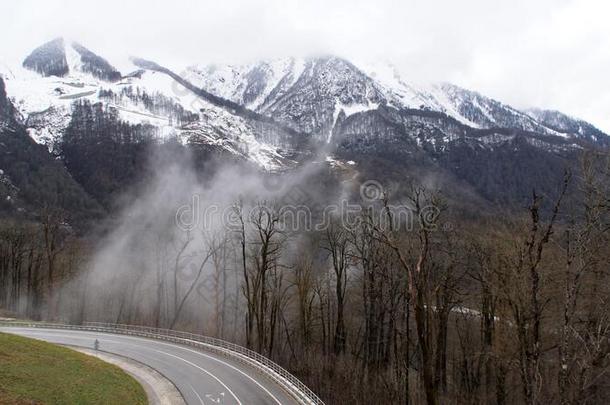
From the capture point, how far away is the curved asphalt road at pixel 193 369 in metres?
27.4

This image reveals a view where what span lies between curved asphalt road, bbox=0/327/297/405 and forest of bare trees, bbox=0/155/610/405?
3569mm

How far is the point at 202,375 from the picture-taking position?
31.9 meters

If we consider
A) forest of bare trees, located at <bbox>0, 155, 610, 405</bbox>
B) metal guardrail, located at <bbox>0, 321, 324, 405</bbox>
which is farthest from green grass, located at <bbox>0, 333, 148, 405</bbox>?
forest of bare trees, located at <bbox>0, 155, 610, 405</bbox>

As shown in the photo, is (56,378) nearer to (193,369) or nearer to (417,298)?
(193,369)

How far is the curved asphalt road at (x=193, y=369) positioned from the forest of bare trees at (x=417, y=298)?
3.57 metres

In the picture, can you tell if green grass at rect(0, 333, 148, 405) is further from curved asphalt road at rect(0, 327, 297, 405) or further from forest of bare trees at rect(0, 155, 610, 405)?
forest of bare trees at rect(0, 155, 610, 405)

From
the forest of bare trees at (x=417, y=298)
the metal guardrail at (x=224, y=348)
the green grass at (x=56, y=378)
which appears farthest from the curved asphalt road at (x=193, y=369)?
the forest of bare trees at (x=417, y=298)

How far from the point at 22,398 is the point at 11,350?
6.30 meters

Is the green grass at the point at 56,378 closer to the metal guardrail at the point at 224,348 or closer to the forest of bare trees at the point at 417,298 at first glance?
the metal guardrail at the point at 224,348

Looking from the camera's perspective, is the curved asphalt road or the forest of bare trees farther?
the curved asphalt road

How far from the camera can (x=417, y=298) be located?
1797 centimetres

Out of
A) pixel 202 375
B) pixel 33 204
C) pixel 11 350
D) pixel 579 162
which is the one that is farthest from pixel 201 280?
pixel 33 204

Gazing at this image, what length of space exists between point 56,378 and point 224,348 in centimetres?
1711

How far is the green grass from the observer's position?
2092 centimetres
